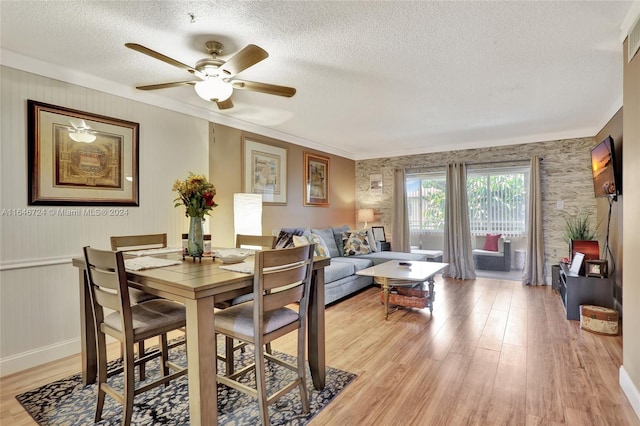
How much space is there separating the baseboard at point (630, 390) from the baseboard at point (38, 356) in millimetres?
4045

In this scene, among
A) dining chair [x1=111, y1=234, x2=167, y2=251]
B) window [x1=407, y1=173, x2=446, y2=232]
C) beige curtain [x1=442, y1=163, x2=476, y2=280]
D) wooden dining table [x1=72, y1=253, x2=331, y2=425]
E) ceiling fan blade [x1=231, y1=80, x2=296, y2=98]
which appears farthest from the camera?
window [x1=407, y1=173, x2=446, y2=232]

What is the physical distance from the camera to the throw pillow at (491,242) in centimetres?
602

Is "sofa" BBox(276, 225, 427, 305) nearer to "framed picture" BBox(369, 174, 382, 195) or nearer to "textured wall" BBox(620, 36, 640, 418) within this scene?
"framed picture" BBox(369, 174, 382, 195)

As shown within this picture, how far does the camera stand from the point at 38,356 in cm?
261

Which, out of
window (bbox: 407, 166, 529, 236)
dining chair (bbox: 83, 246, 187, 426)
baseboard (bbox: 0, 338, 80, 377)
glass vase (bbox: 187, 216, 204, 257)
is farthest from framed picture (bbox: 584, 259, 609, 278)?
baseboard (bbox: 0, 338, 80, 377)

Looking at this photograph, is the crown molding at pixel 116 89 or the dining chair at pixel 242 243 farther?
the crown molding at pixel 116 89

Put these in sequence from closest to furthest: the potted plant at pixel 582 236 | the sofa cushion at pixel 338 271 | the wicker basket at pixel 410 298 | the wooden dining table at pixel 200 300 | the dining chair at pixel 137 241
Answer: the wooden dining table at pixel 200 300, the dining chair at pixel 137 241, the wicker basket at pixel 410 298, the potted plant at pixel 582 236, the sofa cushion at pixel 338 271

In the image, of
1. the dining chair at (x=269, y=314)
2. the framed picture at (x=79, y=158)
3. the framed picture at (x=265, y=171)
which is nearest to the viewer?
the dining chair at (x=269, y=314)

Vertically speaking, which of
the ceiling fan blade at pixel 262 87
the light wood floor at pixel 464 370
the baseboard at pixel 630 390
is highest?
the ceiling fan blade at pixel 262 87

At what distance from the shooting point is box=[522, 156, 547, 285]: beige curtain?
16.8 feet

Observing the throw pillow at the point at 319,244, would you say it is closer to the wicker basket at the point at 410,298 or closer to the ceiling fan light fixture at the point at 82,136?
the wicker basket at the point at 410,298

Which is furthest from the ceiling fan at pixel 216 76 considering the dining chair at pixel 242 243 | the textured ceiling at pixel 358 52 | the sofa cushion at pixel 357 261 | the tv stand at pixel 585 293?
the tv stand at pixel 585 293

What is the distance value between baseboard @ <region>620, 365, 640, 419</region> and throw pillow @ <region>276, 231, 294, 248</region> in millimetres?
3210

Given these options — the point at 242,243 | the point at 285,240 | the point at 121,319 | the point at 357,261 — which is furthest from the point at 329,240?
the point at 121,319
